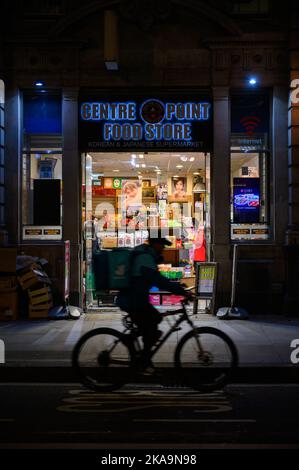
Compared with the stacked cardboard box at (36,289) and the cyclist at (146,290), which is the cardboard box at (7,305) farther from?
the cyclist at (146,290)

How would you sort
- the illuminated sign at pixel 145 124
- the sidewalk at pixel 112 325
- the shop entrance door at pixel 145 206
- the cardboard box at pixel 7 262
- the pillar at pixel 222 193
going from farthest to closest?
1. the shop entrance door at pixel 145 206
2. the illuminated sign at pixel 145 124
3. the pillar at pixel 222 193
4. the cardboard box at pixel 7 262
5. the sidewalk at pixel 112 325

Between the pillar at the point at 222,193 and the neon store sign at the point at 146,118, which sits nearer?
the pillar at the point at 222,193

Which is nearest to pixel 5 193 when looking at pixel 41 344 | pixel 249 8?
pixel 41 344

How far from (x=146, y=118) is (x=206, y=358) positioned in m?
7.16

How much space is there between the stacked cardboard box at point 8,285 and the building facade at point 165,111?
91 cm

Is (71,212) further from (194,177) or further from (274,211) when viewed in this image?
(194,177)

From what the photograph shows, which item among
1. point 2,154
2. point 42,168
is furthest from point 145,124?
point 2,154

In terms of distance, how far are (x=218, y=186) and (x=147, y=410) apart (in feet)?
23.9

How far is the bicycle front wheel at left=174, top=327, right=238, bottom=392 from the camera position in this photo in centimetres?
718

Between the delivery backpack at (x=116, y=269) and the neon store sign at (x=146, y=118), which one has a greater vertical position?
the neon store sign at (x=146, y=118)

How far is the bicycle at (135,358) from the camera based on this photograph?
7.13 meters

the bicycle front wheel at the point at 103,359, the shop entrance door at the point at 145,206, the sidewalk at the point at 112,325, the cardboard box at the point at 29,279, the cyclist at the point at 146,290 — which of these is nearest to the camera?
the cyclist at the point at 146,290

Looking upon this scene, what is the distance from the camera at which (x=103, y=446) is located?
210 inches

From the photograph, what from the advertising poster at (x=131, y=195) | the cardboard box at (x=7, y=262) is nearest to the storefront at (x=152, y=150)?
the cardboard box at (x=7, y=262)
